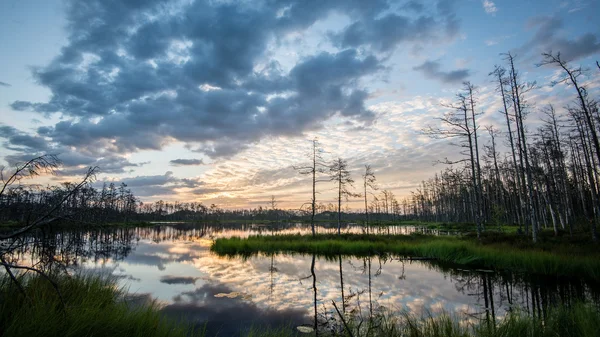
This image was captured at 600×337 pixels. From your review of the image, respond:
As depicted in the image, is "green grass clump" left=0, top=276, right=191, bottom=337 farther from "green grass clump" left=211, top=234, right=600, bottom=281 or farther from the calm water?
"green grass clump" left=211, top=234, right=600, bottom=281

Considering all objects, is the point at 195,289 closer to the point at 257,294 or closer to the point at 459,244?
the point at 257,294

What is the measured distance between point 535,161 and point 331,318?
44145mm

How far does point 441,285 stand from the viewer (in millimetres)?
12164

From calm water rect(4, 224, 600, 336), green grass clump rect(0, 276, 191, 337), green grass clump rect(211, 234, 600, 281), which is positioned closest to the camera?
green grass clump rect(0, 276, 191, 337)

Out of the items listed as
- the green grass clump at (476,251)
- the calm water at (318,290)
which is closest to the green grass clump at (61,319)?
the calm water at (318,290)

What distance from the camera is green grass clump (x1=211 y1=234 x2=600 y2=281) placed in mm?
13023

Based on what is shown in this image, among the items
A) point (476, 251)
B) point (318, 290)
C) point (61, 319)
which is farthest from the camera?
point (476, 251)

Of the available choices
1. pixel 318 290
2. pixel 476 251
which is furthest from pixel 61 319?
pixel 476 251

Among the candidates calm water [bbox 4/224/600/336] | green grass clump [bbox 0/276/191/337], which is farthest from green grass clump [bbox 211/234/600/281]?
green grass clump [bbox 0/276/191/337]

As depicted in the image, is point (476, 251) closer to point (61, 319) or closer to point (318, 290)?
point (318, 290)

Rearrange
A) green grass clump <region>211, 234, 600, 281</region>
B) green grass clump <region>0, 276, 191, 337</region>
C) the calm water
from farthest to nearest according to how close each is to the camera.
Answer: green grass clump <region>211, 234, 600, 281</region> → the calm water → green grass clump <region>0, 276, 191, 337</region>

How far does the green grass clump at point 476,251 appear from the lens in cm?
1302

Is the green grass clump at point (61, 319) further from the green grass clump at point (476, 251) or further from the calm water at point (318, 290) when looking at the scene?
the green grass clump at point (476, 251)

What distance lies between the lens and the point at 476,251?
683 inches
